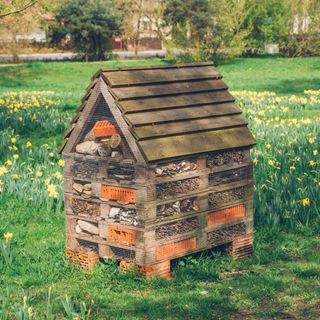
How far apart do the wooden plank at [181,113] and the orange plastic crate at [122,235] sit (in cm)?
84

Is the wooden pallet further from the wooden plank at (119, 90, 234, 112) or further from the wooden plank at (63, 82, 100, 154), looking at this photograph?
the wooden plank at (119, 90, 234, 112)

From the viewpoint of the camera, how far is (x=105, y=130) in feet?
19.8

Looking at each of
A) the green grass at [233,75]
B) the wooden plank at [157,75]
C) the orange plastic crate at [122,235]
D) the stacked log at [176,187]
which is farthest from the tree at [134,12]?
the orange plastic crate at [122,235]

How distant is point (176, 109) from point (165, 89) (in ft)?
0.71

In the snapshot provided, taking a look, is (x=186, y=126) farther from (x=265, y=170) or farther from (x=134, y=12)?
(x=134, y=12)

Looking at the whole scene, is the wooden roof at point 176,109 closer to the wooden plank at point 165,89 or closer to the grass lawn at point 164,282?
the wooden plank at point 165,89

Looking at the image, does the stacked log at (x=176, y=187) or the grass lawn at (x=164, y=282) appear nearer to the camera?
the grass lawn at (x=164, y=282)

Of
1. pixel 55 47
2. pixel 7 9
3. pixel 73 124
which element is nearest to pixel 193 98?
pixel 73 124

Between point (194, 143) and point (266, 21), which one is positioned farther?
point (266, 21)

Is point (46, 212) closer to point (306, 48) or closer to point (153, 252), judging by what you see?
point (153, 252)

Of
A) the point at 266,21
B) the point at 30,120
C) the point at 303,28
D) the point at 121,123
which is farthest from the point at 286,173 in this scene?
the point at 266,21

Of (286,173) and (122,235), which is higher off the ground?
(122,235)

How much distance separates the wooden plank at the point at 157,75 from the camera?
602 cm

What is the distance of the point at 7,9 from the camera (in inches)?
685
